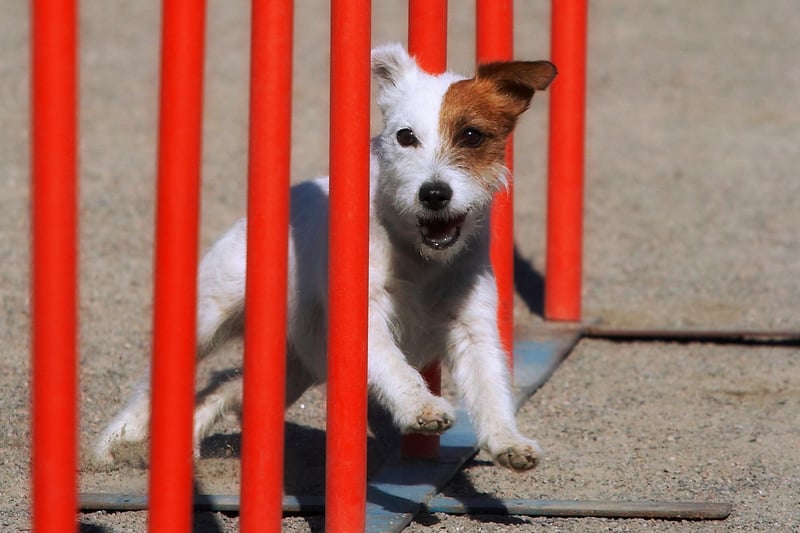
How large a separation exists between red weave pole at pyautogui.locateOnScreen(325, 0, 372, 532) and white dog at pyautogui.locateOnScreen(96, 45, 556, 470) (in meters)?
0.32

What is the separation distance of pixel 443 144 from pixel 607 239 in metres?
5.58

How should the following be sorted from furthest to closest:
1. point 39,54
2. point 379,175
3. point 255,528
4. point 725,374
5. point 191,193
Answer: point 725,374, point 379,175, point 255,528, point 191,193, point 39,54

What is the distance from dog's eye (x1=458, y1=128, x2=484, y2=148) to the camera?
16.4 ft

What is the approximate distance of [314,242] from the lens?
532 centimetres

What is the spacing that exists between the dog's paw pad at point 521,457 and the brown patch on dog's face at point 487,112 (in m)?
1.01

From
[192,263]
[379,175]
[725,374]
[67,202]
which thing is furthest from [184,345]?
[725,374]

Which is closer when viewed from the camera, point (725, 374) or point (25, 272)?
point (725, 374)

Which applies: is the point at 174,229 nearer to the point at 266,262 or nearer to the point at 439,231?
the point at 266,262

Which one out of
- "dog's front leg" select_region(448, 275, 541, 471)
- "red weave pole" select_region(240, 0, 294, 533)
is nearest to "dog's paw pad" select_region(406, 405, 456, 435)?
"dog's front leg" select_region(448, 275, 541, 471)

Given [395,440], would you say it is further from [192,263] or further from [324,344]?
[192,263]

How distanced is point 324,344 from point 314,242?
42 centimetres

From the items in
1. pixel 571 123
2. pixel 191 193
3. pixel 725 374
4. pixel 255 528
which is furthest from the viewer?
pixel 571 123

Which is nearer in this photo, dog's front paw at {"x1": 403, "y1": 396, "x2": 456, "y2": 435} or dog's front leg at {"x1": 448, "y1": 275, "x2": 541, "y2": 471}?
dog's front paw at {"x1": 403, "y1": 396, "x2": 456, "y2": 435}

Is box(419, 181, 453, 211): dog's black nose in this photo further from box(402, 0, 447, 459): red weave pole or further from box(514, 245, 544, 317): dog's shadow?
box(514, 245, 544, 317): dog's shadow
